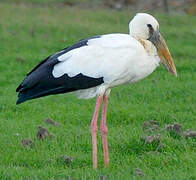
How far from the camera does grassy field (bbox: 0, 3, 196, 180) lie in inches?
252

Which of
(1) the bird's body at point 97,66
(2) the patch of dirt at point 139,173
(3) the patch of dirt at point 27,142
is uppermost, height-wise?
(1) the bird's body at point 97,66

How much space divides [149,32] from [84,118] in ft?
6.83

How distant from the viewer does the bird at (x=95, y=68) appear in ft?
21.7

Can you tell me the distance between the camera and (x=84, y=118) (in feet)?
28.7

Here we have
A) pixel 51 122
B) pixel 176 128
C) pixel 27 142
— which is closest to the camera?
pixel 27 142

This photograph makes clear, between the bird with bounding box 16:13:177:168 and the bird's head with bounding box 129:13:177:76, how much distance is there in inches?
1.4

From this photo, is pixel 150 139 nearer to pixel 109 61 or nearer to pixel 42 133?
pixel 109 61

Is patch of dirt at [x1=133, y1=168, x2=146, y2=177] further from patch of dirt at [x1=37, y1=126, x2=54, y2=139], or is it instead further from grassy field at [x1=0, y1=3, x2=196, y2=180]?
patch of dirt at [x1=37, y1=126, x2=54, y2=139]

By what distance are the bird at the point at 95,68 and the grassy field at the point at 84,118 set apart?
→ 16.3 inches

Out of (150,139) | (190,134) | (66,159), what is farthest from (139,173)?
(190,134)

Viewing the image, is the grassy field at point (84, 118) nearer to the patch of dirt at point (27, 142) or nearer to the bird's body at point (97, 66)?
the patch of dirt at point (27, 142)

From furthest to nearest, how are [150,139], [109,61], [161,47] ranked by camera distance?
[150,139]
[161,47]
[109,61]

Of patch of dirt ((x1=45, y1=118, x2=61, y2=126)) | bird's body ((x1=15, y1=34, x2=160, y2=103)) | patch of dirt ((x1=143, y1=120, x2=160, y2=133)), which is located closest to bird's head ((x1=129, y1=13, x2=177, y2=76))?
bird's body ((x1=15, y1=34, x2=160, y2=103))

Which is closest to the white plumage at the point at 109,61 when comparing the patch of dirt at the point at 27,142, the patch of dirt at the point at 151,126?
the patch of dirt at the point at 27,142
